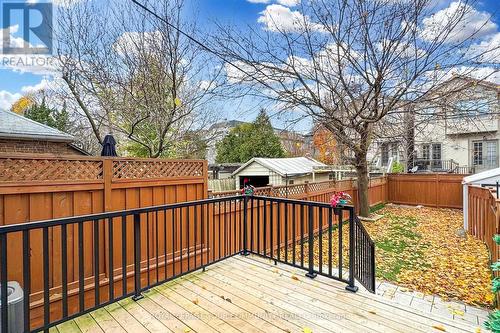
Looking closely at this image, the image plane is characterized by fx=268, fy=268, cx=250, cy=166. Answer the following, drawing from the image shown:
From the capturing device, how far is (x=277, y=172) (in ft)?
39.5

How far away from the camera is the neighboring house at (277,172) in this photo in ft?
40.4

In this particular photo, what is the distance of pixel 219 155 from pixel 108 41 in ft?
51.3

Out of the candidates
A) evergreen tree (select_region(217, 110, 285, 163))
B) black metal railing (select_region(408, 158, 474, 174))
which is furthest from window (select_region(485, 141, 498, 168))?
evergreen tree (select_region(217, 110, 285, 163))

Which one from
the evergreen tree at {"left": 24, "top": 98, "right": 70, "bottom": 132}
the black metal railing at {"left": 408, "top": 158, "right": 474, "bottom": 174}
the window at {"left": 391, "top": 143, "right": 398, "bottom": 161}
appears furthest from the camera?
the black metal railing at {"left": 408, "top": 158, "right": 474, "bottom": 174}

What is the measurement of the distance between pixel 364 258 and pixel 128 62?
695 cm

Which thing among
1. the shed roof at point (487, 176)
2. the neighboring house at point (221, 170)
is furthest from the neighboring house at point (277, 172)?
the shed roof at point (487, 176)

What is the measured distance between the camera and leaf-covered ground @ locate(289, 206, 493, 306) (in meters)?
4.15

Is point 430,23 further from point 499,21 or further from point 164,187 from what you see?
point 164,187

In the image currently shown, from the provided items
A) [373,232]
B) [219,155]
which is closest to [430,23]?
[373,232]

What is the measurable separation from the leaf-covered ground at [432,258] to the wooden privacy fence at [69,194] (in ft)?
12.4

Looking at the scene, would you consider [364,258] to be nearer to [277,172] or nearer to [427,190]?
[277,172]

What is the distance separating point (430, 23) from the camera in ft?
21.6
